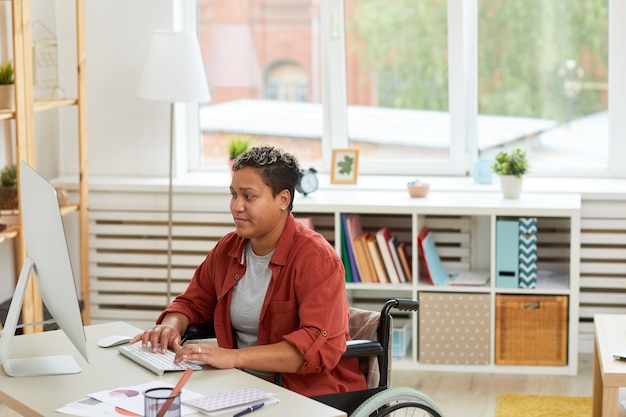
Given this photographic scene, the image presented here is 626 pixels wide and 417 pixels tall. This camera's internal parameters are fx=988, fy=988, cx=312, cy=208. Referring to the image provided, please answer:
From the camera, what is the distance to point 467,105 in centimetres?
500

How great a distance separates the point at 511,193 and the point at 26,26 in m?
2.20

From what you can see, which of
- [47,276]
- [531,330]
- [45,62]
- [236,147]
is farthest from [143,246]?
[47,276]

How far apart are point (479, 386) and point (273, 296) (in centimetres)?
183

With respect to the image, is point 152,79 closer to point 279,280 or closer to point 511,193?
point 511,193

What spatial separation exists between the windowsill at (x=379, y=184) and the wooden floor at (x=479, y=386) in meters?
0.84

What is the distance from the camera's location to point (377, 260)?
172 inches

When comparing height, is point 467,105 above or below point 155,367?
above

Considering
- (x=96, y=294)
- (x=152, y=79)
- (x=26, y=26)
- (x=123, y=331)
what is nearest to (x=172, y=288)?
(x=96, y=294)

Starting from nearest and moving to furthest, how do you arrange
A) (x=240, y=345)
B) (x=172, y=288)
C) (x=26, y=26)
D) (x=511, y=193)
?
(x=240, y=345) → (x=26, y=26) → (x=511, y=193) → (x=172, y=288)

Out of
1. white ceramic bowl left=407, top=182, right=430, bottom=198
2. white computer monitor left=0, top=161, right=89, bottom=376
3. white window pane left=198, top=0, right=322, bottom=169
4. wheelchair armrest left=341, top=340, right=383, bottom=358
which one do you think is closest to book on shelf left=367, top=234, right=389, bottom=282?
white ceramic bowl left=407, top=182, right=430, bottom=198

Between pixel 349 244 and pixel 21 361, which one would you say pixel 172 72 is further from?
pixel 21 361

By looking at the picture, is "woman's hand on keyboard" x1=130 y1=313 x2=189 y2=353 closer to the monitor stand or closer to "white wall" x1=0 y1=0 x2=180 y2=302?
the monitor stand

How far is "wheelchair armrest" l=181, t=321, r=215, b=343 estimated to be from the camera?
2.69 meters

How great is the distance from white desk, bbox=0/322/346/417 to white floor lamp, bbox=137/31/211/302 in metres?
2.14
